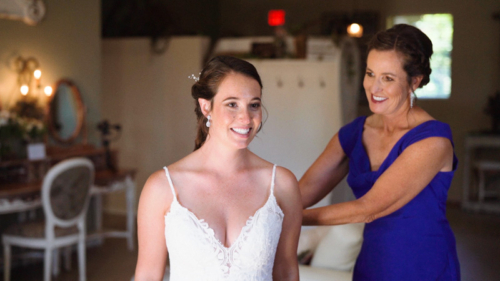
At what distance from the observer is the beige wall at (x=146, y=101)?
6.81 metres

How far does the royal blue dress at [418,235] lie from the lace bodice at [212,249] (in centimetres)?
50

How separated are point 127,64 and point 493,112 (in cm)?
523

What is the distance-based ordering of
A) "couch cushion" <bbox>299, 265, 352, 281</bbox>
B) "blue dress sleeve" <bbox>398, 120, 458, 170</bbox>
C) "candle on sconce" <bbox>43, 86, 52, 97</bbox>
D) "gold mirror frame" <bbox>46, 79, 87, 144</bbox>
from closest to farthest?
1. "blue dress sleeve" <bbox>398, 120, 458, 170</bbox>
2. "couch cushion" <bbox>299, 265, 352, 281</bbox>
3. "candle on sconce" <bbox>43, 86, 52, 97</bbox>
4. "gold mirror frame" <bbox>46, 79, 87, 144</bbox>

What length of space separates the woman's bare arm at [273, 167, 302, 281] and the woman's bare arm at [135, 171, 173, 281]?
1.14 ft

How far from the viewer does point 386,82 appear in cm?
171

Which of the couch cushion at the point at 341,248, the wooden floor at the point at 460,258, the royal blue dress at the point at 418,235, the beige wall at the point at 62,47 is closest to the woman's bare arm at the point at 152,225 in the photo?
the royal blue dress at the point at 418,235

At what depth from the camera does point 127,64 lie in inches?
276

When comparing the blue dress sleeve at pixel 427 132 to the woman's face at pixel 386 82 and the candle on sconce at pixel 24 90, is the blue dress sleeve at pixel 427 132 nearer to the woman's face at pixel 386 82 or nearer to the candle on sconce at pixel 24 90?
the woman's face at pixel 386 82

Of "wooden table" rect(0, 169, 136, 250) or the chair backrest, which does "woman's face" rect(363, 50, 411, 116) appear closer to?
the chair backrest

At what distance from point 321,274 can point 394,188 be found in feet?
3.84

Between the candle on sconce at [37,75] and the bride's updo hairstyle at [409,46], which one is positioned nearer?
the bride's updo hairstyle at [409,46]

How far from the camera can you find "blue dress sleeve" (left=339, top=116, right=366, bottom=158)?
1.96 m

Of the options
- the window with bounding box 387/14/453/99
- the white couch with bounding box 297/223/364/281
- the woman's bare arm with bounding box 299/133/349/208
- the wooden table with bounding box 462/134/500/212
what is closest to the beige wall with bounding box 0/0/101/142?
the white couch with bounding box 297/223/364/281

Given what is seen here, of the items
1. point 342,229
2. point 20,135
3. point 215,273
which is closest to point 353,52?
point 342,229
